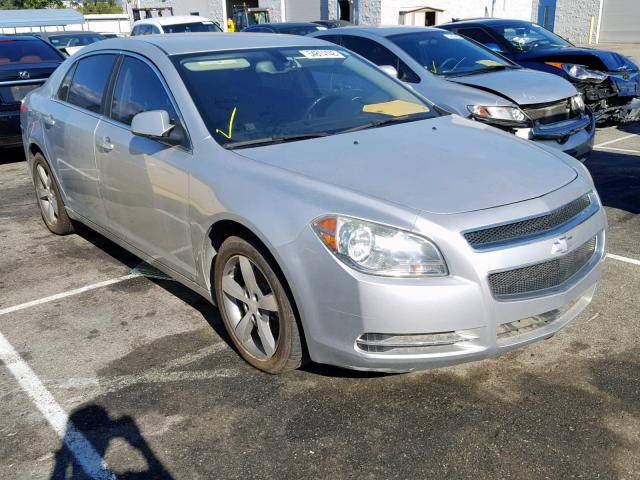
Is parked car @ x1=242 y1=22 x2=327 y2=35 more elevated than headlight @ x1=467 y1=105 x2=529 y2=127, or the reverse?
parked car @ x1=242 y1=22 x2=327 y2=35

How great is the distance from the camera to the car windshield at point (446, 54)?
24.8 ft

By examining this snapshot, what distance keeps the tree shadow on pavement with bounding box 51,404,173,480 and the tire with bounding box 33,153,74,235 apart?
2847mm

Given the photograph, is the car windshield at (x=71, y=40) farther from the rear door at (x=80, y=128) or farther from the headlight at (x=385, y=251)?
the headlight at (x=385, y=251)

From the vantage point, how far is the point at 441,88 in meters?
6.97

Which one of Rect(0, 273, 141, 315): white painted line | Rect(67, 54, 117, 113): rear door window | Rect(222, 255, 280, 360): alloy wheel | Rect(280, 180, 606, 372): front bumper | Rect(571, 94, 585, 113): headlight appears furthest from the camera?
Rect(571, 94, 585, 113): headlight

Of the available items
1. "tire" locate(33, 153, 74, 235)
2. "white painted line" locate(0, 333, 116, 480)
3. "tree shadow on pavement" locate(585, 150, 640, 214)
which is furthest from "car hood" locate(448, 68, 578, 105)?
"white painted line" locate(0, 333, 116, 480)

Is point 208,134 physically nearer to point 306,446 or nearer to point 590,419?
point 306,446

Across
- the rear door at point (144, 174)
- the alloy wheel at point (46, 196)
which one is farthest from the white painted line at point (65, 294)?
the alloy wheel at point (46, 196)

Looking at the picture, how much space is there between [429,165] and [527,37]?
7.74 m

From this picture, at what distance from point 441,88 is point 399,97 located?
273cm

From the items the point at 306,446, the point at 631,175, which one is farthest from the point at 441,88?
the point at 306,446

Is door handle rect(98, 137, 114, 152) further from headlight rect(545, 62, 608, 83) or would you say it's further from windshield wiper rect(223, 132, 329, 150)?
headlight rect(545, 62, 608, 83)

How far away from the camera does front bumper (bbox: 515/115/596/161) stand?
21.6 feet

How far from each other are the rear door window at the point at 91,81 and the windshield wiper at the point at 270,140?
154 cm
